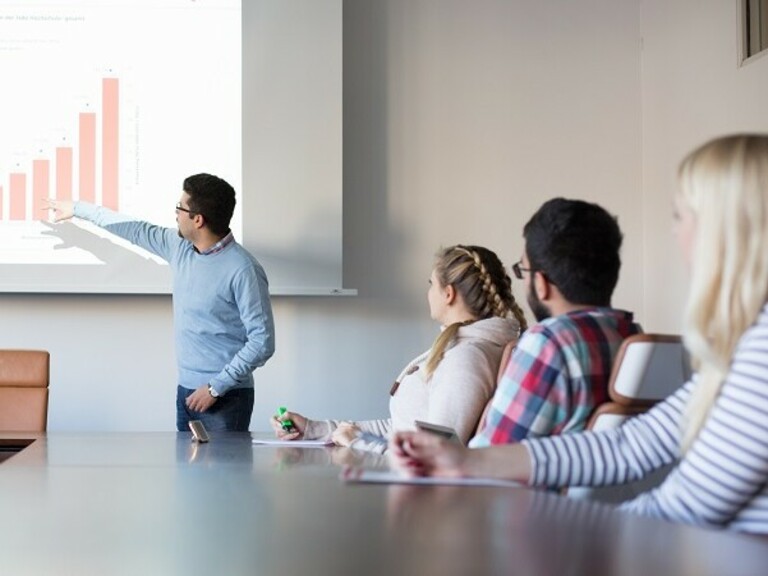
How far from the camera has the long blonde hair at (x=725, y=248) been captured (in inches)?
55.1

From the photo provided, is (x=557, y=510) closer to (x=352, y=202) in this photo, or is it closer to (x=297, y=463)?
(x=297, y=463)

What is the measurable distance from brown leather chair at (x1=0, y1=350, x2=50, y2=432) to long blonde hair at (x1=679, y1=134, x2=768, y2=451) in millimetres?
3055

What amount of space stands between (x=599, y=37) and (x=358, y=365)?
2.04 metres

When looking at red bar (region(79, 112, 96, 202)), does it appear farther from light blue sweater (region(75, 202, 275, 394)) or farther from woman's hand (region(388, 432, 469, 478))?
woman's hand (region(388, 432, 469, 478))

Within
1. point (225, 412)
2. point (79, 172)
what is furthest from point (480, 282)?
point (79, 172)

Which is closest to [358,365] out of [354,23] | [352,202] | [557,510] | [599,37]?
[352,202]

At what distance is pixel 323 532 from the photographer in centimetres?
145

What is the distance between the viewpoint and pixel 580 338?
2.02m

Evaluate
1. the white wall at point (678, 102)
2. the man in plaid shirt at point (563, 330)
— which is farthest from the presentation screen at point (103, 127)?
the man in plaid shirt at point (563, 330)

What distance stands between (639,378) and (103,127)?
3682mm

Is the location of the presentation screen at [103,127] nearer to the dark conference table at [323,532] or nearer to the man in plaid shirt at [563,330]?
the dark conference table at [323,532]

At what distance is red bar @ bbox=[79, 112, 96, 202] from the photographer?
16.5 feet

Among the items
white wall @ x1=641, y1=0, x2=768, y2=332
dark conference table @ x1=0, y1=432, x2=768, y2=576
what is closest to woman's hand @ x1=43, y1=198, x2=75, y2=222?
white wall @ x1=641, y1=0, x2=768, y2=332

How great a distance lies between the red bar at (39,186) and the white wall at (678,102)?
2777mm
